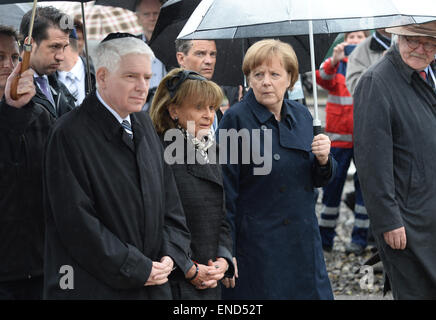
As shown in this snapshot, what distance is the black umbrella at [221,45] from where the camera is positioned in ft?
15.7

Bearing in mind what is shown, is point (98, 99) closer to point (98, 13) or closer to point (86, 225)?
point (86, 225)

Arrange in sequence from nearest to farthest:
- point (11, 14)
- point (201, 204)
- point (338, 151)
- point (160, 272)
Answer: point (160, 272) < point (201, 204) < point (11, 14) < point (338, 151)

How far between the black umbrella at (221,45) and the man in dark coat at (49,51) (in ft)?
2.60

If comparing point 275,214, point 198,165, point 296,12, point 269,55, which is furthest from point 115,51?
point 275,214

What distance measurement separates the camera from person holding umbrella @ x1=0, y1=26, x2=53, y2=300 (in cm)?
338

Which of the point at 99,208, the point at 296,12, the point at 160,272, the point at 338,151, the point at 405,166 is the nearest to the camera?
the point at 99,208

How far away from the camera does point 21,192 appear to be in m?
3.45

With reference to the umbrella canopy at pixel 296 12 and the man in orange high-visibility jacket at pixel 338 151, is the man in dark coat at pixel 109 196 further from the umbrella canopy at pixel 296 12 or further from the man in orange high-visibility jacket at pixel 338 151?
the man in orange high-visibility jacket at pixel 338 151

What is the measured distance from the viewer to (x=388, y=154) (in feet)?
14.3

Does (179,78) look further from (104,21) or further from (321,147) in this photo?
(104,21)

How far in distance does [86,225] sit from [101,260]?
0.16 meters

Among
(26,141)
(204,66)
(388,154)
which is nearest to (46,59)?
(26,141)

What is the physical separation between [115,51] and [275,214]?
4.39 feet

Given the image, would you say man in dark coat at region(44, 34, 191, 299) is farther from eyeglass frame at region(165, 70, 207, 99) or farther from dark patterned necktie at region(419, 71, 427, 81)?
dark patterned necktie at region(419, 71, 427, 81)
